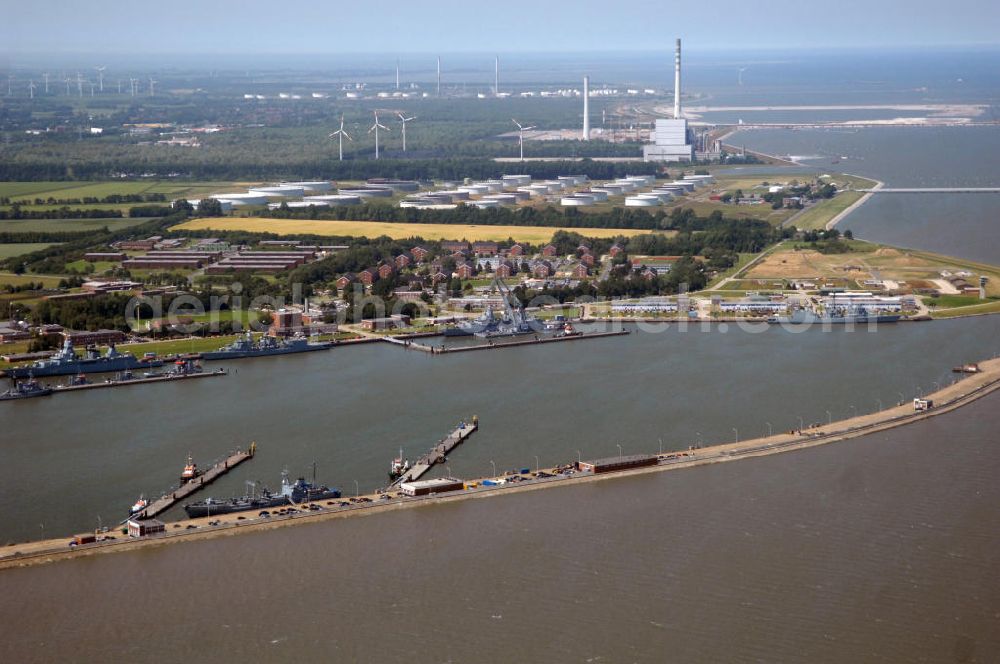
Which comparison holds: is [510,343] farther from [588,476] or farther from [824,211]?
[824,211]

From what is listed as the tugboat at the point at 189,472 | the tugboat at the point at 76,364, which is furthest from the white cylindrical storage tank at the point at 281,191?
the tugboat at the point at 189,472

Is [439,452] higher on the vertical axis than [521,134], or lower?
lower

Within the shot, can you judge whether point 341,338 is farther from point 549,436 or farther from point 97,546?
point 97,546

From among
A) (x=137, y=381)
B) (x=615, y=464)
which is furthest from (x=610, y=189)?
(x=615, y=464)

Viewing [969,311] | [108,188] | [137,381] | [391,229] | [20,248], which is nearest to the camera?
[137,381]

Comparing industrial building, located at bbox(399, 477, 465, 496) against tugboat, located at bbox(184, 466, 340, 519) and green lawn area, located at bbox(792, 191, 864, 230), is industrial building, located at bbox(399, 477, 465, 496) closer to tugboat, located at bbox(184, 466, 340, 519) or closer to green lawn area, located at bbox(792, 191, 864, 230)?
tugboat, located at bbox(184, 466, 340, 519)

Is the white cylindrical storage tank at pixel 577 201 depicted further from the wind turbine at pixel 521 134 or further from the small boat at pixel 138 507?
the small boat at pixel 138 507
